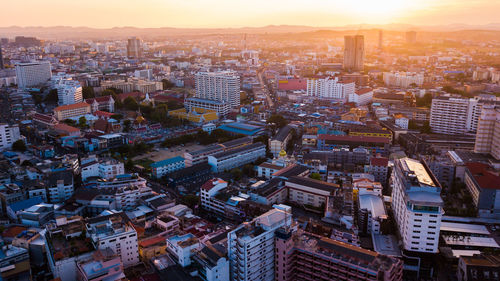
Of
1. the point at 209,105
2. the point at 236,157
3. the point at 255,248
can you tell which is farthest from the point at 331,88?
the point at 255,248

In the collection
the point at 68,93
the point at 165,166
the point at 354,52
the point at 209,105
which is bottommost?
the point at 165,166

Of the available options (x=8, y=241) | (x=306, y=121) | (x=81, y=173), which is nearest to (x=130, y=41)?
(x=306, y=121)

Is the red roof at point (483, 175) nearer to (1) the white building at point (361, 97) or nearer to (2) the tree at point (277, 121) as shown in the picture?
(2) the tree at point (277, 121)

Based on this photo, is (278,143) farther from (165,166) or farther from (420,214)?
(420,214)

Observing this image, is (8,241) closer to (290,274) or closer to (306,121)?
(290,274)

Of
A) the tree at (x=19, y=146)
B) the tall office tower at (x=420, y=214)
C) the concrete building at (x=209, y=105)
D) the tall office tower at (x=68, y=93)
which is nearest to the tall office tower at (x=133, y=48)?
the tall office tower at (x=68, y=93)
